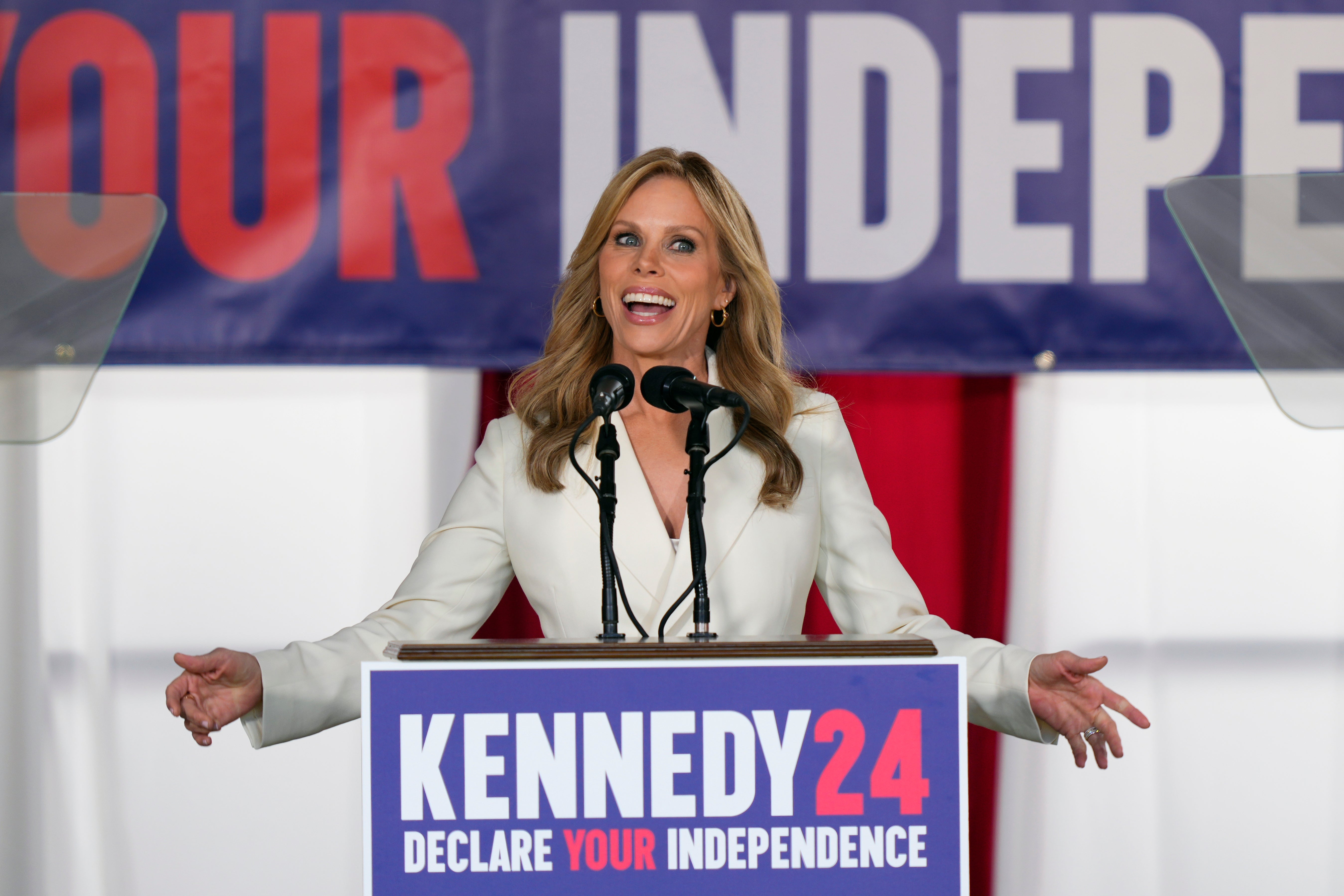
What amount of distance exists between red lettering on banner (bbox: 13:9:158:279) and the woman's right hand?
1.40m

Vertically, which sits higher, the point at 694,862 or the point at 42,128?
the point at 42,128

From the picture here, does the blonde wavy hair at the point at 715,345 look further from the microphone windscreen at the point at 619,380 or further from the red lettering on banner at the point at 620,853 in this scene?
the red lettering on banner at the point at 620,853

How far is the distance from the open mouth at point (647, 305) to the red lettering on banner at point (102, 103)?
1163 mm

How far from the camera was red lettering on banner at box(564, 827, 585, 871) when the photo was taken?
3.32 ft

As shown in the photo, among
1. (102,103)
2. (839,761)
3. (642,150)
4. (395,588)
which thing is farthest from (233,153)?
(839,761)

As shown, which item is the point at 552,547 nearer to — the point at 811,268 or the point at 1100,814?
the point at 811,268

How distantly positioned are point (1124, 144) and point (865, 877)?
1782 mm

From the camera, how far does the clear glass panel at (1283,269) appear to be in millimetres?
2018

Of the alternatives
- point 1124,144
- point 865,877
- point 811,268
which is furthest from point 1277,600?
point 865,877

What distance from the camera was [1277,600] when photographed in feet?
8.32

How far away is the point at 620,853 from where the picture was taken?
1.01 metres

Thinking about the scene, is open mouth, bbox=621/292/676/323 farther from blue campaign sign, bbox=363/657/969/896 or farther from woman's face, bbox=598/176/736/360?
blue campaign sign, bbox=363/657/969/896

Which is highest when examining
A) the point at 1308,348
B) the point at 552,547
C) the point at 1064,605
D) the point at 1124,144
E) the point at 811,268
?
the point at 1124,144

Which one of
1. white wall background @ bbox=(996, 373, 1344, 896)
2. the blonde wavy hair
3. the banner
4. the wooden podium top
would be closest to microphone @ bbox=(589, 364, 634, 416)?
the wooden podium top
